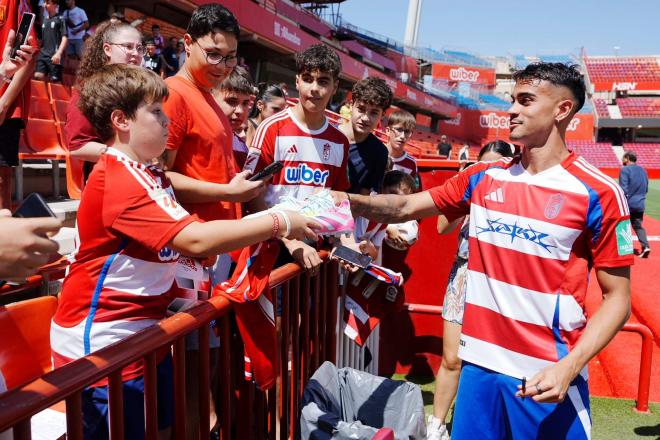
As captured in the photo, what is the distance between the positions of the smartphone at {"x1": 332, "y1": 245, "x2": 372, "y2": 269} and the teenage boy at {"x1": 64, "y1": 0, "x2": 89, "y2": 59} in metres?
8.63

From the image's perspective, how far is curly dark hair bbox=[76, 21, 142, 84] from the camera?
8.19ft

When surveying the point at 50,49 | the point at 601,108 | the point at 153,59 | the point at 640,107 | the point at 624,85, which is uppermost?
the point at 624,85

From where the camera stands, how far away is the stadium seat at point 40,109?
6.19m

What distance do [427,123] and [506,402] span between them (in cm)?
4358

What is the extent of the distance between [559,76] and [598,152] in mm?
45597

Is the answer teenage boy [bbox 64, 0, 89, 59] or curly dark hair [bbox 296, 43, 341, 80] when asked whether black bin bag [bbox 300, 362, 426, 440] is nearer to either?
curly dark hair [bbox 296, 43, 341, 80]

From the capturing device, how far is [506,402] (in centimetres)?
219

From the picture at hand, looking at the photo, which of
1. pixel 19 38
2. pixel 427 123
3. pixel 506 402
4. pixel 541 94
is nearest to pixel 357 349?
pixel 506 402

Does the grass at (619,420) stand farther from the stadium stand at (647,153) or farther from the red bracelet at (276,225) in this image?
the stadium stand at (647,153)

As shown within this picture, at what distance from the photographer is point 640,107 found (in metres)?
45.1

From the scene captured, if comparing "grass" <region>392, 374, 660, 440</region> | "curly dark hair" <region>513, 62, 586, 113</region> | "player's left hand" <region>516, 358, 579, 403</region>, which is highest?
"curly dark hair" <region>513, 62, 586, 113</region>

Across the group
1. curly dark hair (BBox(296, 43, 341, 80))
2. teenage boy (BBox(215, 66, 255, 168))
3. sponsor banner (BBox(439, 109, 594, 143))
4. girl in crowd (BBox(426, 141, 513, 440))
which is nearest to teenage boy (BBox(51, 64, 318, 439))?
curly dark hair (BBox(296, 43, 341, 80))

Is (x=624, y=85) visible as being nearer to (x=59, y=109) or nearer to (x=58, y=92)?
(x=58, y=92)

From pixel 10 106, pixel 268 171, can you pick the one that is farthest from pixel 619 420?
pixel 10 106
